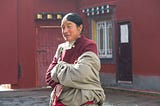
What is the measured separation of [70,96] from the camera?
2275mm

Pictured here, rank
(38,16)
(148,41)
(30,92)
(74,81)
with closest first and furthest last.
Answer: (74,81) → (148,41) → (30,92) → (38,16)

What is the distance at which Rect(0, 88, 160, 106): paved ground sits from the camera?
8.45m

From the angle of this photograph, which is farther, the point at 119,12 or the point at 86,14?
the point at 86,14

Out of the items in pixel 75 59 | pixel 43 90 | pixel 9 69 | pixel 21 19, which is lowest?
pixel 43 90

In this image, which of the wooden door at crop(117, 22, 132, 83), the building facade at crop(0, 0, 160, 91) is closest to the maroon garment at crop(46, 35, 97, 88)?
the building facade at crop(0, 0, 160, 91)

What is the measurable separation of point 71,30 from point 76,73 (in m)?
0.32

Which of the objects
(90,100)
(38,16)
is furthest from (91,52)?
(38,16)

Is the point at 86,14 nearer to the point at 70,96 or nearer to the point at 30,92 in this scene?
the point at 30,92

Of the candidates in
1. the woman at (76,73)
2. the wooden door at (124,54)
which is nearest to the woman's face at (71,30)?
the woman at (76,73)

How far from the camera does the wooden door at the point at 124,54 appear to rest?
10641 millimetres

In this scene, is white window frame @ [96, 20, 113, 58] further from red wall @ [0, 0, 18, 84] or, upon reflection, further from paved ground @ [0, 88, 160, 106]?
red wall @ [0, 0, 18, 84]

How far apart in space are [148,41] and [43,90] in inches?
146

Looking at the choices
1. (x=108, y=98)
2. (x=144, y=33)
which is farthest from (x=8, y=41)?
(x=144, y=33)

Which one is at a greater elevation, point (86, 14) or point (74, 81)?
point (86, 14)
